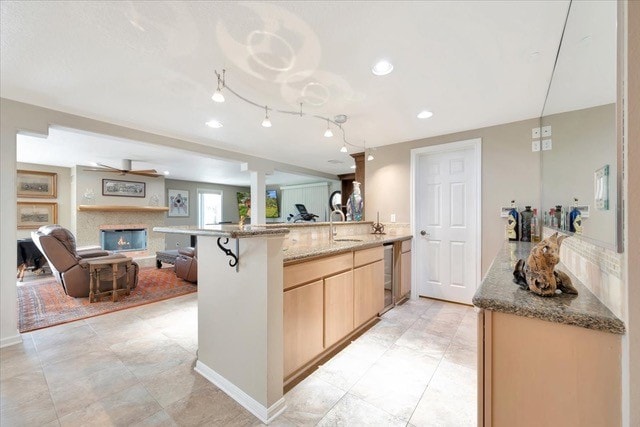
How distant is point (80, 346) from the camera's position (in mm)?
2303

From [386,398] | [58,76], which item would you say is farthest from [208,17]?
[386,398]

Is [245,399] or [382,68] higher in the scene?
[382,68]

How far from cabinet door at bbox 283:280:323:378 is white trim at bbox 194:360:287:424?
0.22 m

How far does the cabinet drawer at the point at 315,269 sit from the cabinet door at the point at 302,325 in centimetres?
6

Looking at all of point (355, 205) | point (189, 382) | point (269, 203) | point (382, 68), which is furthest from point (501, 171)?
point (269, 203)

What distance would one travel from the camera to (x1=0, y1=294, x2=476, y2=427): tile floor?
1491 millimetres

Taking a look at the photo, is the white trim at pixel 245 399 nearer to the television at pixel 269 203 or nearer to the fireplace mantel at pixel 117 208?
the fireplace mantel at pixel 117 208

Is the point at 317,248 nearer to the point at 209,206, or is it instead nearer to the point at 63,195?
the point at 63,195

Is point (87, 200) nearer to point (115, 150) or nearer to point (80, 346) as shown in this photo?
point (115, 150)

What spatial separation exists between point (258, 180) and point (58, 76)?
9.66 feet

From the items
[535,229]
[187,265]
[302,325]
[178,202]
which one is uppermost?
[178,202]

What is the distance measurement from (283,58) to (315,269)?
1.51 metres

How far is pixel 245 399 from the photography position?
5.19ft

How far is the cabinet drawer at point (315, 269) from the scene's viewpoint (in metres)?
1.69
